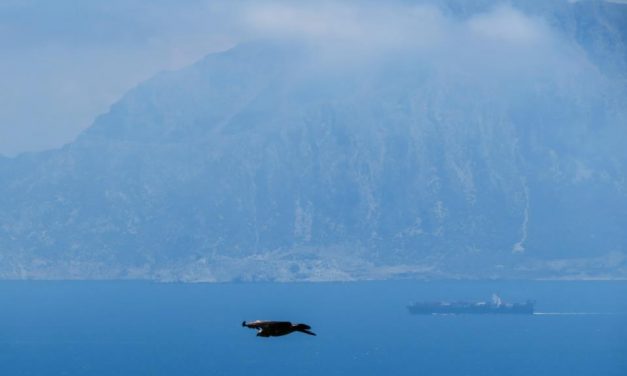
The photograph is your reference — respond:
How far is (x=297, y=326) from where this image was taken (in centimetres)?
8088

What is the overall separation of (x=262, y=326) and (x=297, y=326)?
182 centimetres

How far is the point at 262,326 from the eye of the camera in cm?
8125

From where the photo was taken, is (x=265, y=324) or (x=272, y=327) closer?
(x=265, y=324)

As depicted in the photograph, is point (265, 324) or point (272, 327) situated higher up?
→ point (265, 324)
